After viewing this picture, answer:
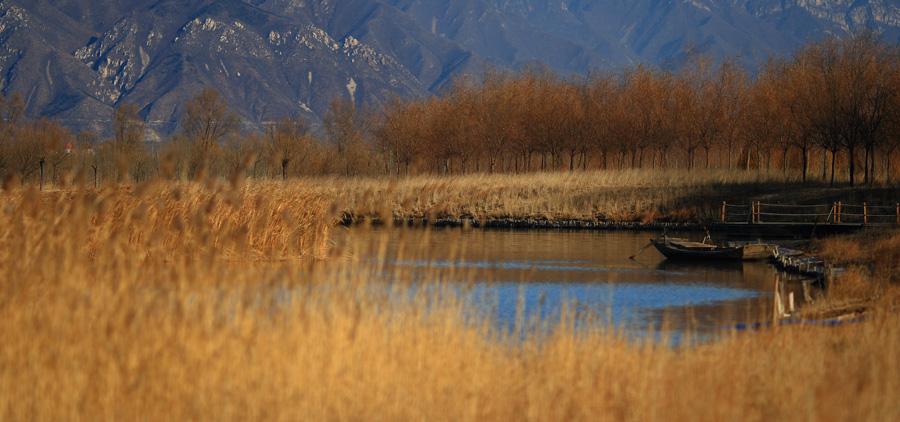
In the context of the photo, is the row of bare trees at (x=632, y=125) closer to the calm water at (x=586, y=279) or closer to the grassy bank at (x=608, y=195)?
the grassy bank at (x=608, y=195)

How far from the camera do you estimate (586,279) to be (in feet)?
71.7

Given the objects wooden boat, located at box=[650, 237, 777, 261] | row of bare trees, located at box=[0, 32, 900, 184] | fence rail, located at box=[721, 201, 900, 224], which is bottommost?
wooden boat, located at box=[650, 237, 777, 261]

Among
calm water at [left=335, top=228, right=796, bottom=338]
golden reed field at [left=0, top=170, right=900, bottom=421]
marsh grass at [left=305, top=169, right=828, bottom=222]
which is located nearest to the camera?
golden reed field at [left=0, top=170, right=900, bottom=421]

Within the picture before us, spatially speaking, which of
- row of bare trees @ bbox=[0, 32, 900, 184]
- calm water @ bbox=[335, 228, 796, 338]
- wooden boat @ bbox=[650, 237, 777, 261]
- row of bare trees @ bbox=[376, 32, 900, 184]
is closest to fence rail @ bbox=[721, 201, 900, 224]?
row of bare trees @ bbox=[0, 32, 900, 184]

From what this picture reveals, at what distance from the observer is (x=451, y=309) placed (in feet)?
35.8

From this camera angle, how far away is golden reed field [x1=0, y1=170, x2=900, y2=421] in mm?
7441

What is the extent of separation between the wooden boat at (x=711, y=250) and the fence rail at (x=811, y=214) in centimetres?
837

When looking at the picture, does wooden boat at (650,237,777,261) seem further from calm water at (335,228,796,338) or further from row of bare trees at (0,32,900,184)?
row of bare trees at (0,32,900,184)

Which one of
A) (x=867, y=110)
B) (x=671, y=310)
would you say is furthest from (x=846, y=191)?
(x=671, y=310)

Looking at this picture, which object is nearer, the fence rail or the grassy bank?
the fence rail

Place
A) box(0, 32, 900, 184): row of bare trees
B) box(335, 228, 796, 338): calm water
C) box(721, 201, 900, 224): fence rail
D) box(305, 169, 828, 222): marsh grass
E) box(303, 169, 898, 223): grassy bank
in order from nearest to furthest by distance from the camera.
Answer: box(335, 228, 796, 338): calm water, box(721, 201, 900, 224): fence rail, box(303, 169, 898, 223): grassy bank, box(305, 169, 828, 222): marsh grass, box(0, 32, 900, 184): row of bare trees

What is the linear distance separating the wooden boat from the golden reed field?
53.0ft

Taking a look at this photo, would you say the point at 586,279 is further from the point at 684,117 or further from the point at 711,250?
the point at 684,117

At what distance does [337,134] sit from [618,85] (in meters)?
34.4
